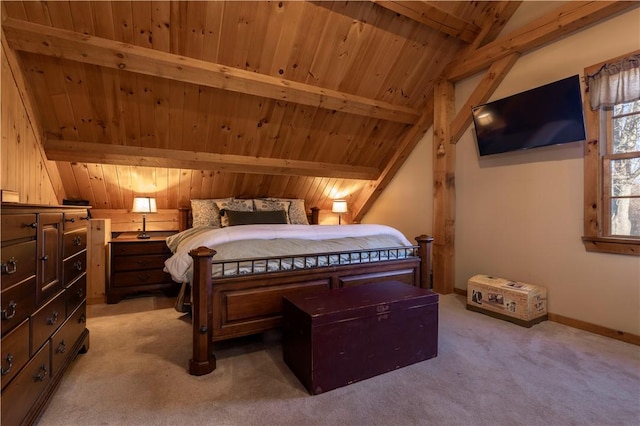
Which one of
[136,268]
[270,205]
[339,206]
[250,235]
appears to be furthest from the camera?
[339,206]

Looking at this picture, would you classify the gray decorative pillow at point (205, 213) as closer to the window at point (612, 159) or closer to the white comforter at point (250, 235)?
the white comforter at point (250, 235)

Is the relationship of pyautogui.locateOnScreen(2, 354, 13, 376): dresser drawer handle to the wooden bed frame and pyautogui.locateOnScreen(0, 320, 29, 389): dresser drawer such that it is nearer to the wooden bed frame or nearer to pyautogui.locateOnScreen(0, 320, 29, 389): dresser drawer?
pyautogui.locateOnScreen(0, 320, 29, 389): dresser drawer

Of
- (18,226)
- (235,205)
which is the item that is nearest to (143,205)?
(235,205)

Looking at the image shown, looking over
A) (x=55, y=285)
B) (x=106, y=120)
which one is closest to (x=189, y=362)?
(x=55, y=285)

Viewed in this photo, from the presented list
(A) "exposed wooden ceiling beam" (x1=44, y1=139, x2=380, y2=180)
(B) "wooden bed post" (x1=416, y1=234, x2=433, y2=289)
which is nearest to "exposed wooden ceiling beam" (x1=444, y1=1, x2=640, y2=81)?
(A) "exposed wooden ceiling beam" (x1=44, y1=139, x2=380, y2=180)

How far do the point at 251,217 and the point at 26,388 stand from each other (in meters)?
2.79

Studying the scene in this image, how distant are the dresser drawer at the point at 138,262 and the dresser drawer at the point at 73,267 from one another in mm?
1331

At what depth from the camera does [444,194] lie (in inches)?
148

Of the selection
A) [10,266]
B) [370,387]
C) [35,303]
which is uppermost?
[10,266]

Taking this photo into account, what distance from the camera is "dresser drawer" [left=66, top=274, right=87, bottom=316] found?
1.84 m

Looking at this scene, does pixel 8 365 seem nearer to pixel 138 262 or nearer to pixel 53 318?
pixel 53 318

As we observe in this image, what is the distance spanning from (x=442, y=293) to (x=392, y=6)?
310 cm

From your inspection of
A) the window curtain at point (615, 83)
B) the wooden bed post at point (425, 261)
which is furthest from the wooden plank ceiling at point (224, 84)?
the wooden bed post at point (425, 261)

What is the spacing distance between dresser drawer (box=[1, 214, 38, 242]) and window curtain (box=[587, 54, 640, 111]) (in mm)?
3792
